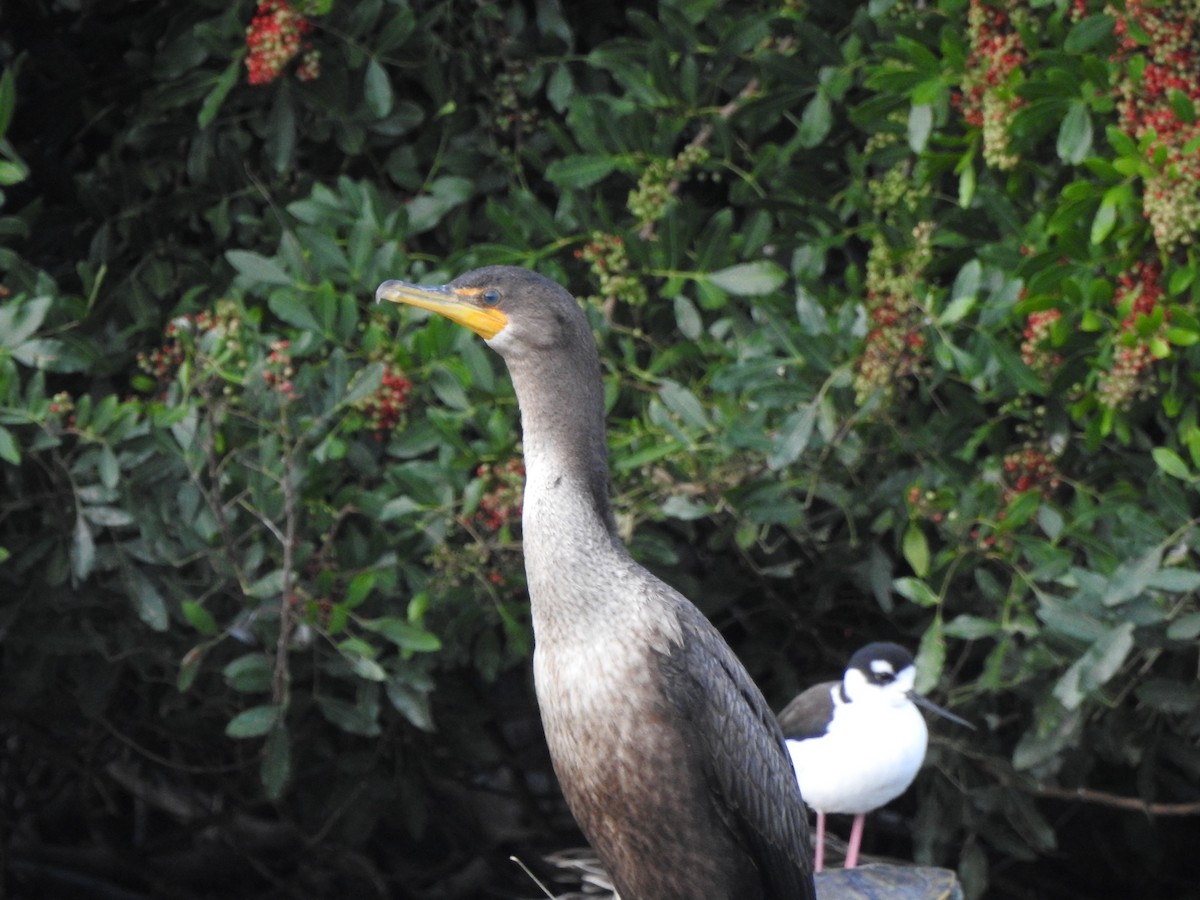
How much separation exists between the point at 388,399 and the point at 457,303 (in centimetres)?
105

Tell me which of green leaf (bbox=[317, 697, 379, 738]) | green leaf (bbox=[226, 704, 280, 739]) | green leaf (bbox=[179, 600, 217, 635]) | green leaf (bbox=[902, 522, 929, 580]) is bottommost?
green leaf (bbox=[317, 697, 379, 738])

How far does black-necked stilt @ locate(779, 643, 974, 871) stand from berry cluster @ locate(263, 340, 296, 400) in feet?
4.66

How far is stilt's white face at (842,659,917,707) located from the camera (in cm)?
411

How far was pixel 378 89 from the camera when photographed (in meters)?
4.47

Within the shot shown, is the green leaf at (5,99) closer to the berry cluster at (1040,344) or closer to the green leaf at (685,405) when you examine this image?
the green leaf at (685,405)

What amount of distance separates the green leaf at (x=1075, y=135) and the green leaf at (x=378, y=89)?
1.68 meters

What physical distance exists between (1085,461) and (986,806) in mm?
1009

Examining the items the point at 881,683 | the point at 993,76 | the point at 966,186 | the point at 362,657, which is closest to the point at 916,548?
the point at 881,683

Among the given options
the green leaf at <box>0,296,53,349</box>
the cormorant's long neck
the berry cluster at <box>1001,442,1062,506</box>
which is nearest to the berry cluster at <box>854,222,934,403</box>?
the berry cluster at <box>1001,442,1062,506</box>

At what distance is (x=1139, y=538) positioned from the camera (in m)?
3.97

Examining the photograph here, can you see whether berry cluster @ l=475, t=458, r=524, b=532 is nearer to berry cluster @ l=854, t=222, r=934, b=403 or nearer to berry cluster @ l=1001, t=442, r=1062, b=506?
berry cluster @ l=854, t=222, r=934, b=403

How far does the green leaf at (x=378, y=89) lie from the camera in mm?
4461

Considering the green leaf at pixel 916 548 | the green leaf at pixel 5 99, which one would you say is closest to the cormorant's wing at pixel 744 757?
the green leaf at pixel 916 548

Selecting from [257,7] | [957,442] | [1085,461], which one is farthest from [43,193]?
[1085,461]
